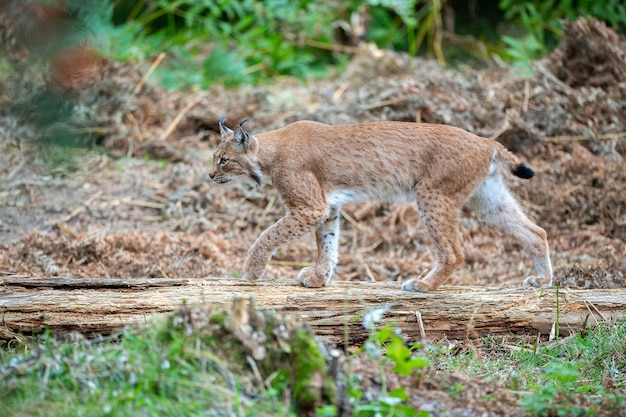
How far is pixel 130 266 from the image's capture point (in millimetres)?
6613

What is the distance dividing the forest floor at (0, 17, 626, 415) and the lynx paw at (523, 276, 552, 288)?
1.19ft

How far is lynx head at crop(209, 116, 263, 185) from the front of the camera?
19.7 feet

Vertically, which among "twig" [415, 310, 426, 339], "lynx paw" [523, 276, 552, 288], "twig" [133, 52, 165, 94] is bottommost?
"twig" [133, 52, 165, 94]

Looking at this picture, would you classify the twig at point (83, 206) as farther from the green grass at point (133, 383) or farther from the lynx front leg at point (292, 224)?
the green grass at point (133, 383)

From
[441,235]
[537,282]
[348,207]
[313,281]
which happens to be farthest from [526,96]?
[313,281]

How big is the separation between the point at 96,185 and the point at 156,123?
1670 millimetres

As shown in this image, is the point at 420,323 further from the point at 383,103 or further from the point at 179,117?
the point at 179,117

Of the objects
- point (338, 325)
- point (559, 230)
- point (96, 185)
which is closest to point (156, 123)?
point (96, 185)

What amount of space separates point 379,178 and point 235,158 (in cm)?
115

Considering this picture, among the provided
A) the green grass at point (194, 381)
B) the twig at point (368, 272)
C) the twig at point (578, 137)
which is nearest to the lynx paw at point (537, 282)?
the twig at point (368, 272)

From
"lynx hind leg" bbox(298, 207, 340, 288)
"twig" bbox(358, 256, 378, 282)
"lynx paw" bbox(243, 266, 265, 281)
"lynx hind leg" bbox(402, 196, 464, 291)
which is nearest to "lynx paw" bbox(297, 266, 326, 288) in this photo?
"lynx hind leg" bbox(298, 207, 340, 288)

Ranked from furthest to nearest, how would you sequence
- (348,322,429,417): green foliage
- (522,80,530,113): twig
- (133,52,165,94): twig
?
(133,52,165,94): twig → (522,80,530,113): twig → (348,322,429,417): green foliage

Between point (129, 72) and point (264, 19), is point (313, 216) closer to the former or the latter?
point (129, 72)

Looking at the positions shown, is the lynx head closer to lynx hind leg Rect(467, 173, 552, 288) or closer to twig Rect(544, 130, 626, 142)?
lynx hind leg Rect(467, 173, 552, 288)
